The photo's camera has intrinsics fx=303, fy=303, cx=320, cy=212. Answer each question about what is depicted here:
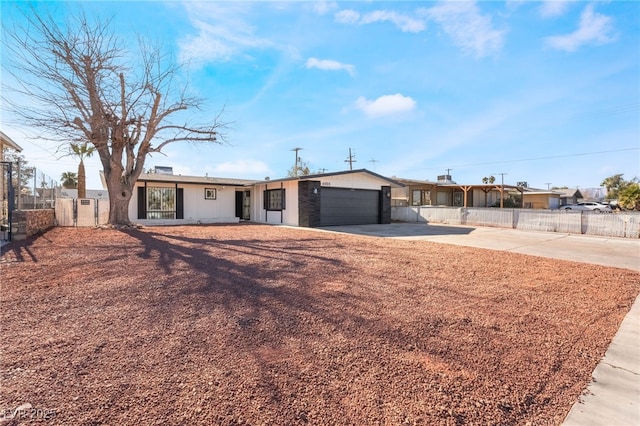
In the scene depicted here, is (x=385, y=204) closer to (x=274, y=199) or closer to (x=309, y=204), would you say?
(x=309, y=204)

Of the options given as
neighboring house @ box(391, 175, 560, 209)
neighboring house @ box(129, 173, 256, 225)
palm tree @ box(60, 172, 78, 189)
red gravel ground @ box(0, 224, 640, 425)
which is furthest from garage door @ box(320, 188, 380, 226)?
palm tree @ box(60, 172, 78, 189)

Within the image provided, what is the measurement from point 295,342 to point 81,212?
15817 mm

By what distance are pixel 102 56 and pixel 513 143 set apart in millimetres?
30196

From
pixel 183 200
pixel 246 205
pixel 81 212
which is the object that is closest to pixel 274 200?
pixel 246 205

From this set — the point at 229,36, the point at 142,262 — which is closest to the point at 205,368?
the point at 142,262

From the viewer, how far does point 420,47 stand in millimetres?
10070

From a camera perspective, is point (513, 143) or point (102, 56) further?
point (513, 143)

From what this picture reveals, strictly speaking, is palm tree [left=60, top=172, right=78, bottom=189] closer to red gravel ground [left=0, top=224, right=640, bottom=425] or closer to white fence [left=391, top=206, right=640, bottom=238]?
white fence [left=391, top=206, right=640, bottom=238]

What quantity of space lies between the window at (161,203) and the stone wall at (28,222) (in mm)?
5491

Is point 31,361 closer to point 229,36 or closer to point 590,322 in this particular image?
point 590,322

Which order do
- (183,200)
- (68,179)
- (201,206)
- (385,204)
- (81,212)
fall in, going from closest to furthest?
1. (81,212)
2. (183,200)
3. (201,206)
4. (385,204)
5. (68,179)

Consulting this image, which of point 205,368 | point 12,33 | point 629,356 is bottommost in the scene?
point 629,356

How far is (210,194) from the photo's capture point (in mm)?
18672

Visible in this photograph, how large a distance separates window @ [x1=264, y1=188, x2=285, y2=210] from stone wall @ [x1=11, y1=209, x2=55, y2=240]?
32.0ft
